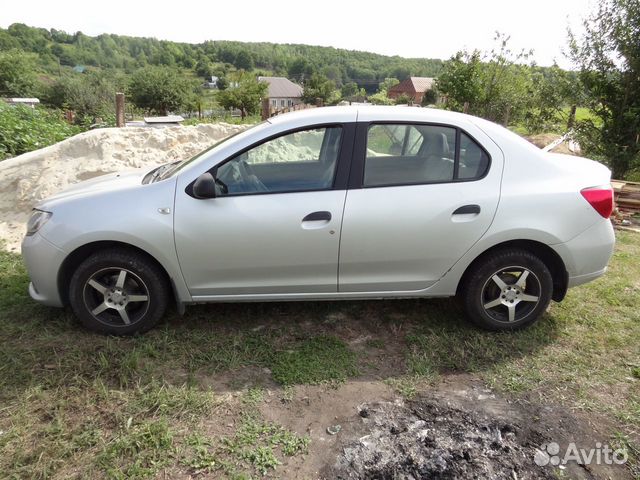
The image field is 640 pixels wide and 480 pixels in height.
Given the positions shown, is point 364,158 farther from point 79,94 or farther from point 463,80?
point 79,94

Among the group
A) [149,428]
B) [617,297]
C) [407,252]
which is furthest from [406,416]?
[617,297]

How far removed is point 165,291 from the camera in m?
3.34

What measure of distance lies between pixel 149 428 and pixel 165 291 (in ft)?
3.60

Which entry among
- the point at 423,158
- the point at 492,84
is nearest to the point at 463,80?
the point at 492,84

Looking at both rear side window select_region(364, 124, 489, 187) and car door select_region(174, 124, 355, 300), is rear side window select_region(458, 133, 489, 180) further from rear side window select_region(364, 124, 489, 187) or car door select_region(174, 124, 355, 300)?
car door select_region(174, 124, 355, 300)

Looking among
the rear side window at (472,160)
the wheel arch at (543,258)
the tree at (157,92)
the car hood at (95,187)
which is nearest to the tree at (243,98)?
the tree at (157,92)

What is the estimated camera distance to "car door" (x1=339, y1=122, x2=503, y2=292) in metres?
→ 3.19

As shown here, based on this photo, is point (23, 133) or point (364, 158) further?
point (23, 133)

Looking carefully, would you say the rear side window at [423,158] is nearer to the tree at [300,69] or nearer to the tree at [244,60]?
the tree at [300,69]

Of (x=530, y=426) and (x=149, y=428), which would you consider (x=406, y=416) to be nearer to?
(x=530, y=426)

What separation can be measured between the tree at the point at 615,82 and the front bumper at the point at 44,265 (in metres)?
10.1

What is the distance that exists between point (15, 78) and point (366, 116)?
58.5m

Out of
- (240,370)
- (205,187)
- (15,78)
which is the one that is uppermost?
(15,78)

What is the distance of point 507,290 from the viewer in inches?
136
